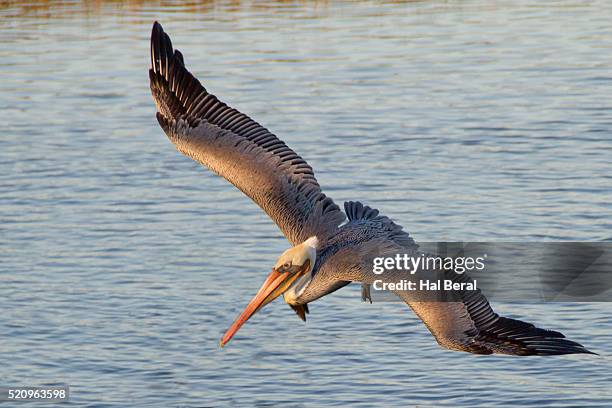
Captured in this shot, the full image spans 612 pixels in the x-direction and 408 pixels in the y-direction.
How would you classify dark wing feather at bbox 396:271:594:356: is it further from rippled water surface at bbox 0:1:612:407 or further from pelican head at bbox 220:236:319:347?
rippled water surface at bbox 0:1:612:407

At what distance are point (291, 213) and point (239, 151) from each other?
0.62 m

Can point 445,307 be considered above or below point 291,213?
below

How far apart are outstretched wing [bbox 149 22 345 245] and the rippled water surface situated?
1.45 m

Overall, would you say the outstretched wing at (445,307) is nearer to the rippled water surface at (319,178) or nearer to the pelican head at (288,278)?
the pelican head at (288,278)

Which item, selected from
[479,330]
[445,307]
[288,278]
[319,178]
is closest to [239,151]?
[288,278]

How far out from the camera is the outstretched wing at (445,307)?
9.10 m

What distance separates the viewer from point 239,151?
11.1 metres

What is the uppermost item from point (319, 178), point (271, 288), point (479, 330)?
point (479, 330)

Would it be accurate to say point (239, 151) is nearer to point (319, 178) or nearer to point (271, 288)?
Answer: point (271, 288)

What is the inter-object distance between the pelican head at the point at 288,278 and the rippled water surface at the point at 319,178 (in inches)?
39.7

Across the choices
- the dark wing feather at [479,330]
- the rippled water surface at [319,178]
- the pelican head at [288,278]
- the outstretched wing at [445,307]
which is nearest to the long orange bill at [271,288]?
the pelican head at [288,278]

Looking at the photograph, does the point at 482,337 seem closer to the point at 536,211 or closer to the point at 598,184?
the point at 536,211

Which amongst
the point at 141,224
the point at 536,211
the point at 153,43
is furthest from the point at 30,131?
the point at 153,43

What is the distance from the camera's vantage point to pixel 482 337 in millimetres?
9328
